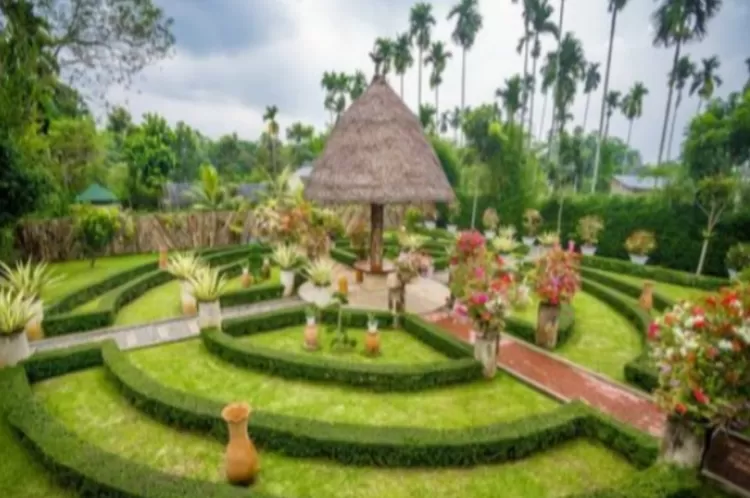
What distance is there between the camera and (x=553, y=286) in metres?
8.68

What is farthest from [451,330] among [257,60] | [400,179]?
[257,60]

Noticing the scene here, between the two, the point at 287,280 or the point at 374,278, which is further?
the point at 374,278

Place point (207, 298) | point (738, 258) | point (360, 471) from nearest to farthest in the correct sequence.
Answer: point (360, 471) → point (207, 298) → point (738, 258)

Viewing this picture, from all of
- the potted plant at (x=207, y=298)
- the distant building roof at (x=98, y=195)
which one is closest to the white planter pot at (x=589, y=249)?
the potted plant at (x=207, y=298)

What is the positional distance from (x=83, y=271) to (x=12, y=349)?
9135 mm

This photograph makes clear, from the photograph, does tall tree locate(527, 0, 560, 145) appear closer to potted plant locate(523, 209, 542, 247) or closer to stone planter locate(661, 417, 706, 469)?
potted plant locate(523, 209, 542, 247)

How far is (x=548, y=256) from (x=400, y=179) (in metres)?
5.39

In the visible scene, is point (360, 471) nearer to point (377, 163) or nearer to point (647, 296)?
point (377, 163)

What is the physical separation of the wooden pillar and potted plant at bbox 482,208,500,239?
1160 centimetres

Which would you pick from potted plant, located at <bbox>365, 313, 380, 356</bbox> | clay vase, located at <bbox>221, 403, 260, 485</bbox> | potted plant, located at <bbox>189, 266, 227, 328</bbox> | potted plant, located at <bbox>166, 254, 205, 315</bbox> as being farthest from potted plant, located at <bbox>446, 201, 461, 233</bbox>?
clay vase, located at <bbox>221, 403, 260, 485</bbox>

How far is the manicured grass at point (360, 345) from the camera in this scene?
8.72 metres

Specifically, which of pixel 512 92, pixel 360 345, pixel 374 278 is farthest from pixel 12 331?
pixel 512 92

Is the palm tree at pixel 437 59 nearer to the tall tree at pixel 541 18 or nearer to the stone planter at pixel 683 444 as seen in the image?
the tall tree at pixel 541 18

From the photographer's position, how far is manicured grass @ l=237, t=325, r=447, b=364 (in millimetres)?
8723
